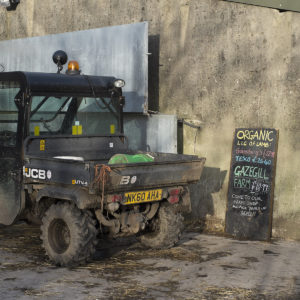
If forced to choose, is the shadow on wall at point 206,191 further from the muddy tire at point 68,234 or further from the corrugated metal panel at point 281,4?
the muddy tire at point 68,234

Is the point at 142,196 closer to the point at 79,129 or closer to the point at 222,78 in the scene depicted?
the point at 79,129

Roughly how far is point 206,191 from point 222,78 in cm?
192

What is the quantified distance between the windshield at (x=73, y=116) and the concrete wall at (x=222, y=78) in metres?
2.10

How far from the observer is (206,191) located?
31.0 ft

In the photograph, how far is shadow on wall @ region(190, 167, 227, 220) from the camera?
9.34 m

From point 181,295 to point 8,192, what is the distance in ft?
9.49

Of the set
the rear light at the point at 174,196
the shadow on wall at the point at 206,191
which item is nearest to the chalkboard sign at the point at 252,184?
the shadow on wall at the point at 206,191

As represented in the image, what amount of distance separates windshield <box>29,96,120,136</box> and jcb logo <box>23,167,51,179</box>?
1.63ft

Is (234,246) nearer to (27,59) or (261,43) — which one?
(261,43)

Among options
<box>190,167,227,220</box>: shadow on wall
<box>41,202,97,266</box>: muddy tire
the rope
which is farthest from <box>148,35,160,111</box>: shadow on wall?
the rope

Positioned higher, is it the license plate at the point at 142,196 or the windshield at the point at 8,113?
the windshield at the point at 8,113

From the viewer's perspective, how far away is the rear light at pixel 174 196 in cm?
738

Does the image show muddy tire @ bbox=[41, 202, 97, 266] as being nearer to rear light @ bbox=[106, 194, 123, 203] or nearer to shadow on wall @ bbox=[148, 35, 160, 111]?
rear light @ bbox=[106, 194, 123, 203]

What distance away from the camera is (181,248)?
311 inches
